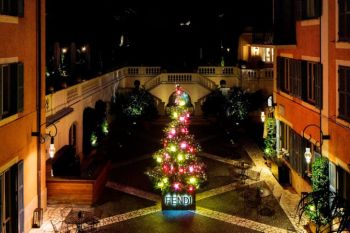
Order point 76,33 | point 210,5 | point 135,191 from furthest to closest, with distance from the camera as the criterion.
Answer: point 210,5
point 76,33
point 135,191

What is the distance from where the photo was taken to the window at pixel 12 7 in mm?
13797

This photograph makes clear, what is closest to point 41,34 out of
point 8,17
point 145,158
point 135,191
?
point 8,17

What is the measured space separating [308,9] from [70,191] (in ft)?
38.2

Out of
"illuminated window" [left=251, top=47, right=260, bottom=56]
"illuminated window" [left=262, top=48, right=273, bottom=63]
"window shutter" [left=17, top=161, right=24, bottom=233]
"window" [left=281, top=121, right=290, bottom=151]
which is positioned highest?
"illuminated window" [left=251, top=47, right=260, bottom=56]

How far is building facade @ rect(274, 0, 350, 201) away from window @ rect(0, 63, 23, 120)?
9269 millimetres

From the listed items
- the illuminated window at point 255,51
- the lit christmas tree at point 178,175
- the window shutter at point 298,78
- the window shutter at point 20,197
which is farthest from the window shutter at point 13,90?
the illuminated window at point 255,51

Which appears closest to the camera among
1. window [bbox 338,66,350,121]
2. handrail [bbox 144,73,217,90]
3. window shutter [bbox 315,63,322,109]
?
window [bbox 338,66,350,121]

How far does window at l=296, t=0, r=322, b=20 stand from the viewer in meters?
16.7

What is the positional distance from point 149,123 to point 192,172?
20012 millimetres

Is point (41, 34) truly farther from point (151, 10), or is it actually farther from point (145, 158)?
point (151, 10)

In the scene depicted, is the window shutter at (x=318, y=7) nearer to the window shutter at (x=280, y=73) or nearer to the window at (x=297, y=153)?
the window at (x=297, y=153)

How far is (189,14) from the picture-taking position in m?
51.9

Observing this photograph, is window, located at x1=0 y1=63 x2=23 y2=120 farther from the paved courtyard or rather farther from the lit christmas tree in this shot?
the lit christmas tree

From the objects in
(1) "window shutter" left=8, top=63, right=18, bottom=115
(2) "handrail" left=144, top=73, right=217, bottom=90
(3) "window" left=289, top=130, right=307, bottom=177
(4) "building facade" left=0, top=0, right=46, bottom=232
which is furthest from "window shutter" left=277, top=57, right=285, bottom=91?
(2) "handrail" left=144, top=73, right=217, bottom=90
